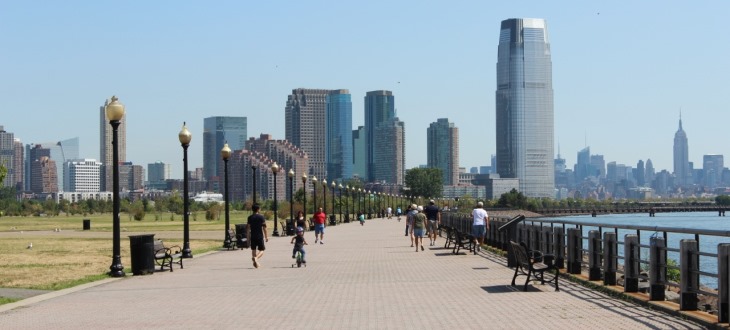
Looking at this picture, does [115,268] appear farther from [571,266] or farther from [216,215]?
[216,215]

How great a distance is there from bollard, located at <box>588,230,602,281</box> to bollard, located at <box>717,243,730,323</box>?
6010 millimetres

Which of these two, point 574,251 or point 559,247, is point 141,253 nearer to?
point 559,247

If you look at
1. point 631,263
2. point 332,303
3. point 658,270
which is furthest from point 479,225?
point 658,270

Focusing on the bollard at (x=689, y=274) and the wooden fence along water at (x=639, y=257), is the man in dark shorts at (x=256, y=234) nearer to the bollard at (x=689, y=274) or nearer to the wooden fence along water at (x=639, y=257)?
the wooden fence along water at (x=639, y=257)

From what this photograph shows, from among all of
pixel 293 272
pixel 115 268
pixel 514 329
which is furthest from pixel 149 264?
pixel 514 329

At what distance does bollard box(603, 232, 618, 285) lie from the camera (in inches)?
682

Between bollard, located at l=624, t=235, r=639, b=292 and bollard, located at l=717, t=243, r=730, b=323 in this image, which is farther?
bollard, located at l=624, t=235, r=639, b=292

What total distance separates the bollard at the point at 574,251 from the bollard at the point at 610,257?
264 centimetres

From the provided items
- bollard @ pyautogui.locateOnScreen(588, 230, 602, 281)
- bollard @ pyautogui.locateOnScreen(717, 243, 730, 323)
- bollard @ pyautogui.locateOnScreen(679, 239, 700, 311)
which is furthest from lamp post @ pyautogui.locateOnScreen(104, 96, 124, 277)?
bollard @ pyautogui.locateOnScreen(717, 243, 730, 323)

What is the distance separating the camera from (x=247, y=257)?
31984mm

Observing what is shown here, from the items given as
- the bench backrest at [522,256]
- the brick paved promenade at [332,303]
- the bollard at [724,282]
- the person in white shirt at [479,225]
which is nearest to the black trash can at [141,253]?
the brick paved promenade at [332,303]

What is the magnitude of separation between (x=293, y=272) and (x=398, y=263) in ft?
13.1

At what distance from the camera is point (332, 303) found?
52.8 ft

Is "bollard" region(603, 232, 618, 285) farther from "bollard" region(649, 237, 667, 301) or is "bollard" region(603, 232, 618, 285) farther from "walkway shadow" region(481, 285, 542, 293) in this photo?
"bollard" region(649, 237, 667, 301)
